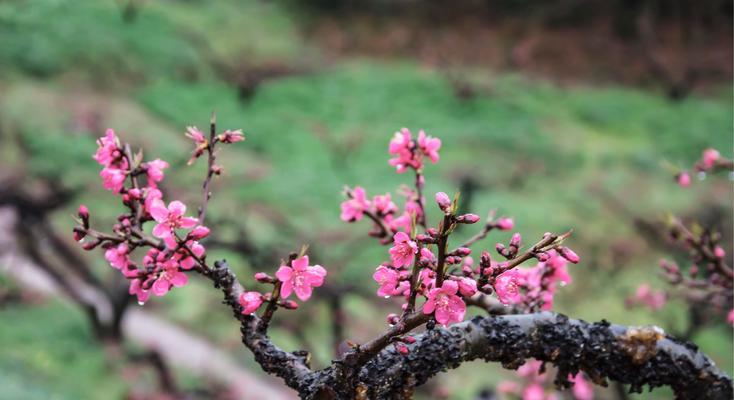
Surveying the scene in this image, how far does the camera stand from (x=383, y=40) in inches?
597

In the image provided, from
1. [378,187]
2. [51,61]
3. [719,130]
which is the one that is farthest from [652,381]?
[51,61]

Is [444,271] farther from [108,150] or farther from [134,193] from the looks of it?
[108,150]

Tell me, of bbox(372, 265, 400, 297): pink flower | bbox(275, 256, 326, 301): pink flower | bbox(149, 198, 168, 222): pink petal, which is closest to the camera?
bbox(372, 265, 400, 297): pink flower

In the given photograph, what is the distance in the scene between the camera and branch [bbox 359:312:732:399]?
5.74 ft

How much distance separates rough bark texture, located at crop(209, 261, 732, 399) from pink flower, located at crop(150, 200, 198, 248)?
0.46 feet

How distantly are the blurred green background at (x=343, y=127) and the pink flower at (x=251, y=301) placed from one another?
16.1ft

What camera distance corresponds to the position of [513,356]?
1.86 metres

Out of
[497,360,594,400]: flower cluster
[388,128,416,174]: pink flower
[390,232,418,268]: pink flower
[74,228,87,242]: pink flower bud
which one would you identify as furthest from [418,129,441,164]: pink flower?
[497,360,594,400]: flower cluster

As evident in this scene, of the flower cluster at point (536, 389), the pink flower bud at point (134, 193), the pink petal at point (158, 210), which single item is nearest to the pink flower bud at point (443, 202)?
the pink petal at point (158, 210)

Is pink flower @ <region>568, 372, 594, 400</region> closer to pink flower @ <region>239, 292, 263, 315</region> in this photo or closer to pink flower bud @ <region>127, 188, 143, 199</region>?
pink flower @ <region>239, 292, 263, 315</region>

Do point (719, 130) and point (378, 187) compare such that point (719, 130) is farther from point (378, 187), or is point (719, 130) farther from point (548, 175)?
point (378, 187)

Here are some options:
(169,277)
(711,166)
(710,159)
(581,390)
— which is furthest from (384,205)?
(581,390)

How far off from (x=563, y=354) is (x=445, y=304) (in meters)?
0.55

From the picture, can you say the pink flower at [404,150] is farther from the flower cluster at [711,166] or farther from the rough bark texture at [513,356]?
the flower cluster at [711,166]
